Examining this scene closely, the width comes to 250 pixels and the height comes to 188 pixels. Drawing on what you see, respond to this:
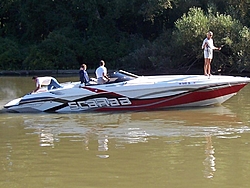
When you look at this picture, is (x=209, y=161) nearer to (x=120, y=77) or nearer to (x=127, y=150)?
(x=127, y=150)

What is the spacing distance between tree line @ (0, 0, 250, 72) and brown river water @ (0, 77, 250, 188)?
1567 centimetres

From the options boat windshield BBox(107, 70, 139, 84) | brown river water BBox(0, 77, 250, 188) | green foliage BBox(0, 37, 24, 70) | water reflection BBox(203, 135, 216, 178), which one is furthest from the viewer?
green foliage BBox(0, 37, 24, 70)

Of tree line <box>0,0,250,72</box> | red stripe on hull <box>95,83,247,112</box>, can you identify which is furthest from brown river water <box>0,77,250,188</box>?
tree line <box>0,0,250,72</box>

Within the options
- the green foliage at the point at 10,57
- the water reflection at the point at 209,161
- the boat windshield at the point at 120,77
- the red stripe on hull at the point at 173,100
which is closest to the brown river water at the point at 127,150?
the water reflection at the point at 209,161

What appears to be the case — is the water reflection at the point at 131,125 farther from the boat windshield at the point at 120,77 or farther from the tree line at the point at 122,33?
the tree line at the point at 122,33

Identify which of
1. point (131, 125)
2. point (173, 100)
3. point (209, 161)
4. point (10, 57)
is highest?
point (10, 57)

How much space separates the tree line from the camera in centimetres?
2984

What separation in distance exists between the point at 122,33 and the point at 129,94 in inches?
1081

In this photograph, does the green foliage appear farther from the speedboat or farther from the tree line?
the speedboat

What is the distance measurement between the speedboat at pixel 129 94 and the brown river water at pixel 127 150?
474mm

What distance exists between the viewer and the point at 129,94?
15.0 meters

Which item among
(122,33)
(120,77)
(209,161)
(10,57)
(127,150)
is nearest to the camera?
(209,161)

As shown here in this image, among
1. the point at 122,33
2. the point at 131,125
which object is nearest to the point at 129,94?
the point at 131,125

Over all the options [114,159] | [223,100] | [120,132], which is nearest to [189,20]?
[223,100]
